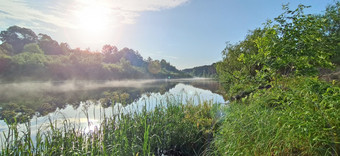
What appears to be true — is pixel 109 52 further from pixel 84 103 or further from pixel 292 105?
pixel 292 105

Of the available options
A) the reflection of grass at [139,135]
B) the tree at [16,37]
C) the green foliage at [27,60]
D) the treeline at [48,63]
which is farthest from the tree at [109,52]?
the reflection of grass at [139,135]

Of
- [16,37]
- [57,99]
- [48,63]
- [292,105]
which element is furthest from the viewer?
[16,37]

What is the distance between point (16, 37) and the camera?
194ft

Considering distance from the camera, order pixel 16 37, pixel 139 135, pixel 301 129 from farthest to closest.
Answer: pixel 16 37, pixel 139 135, pixel 301 129

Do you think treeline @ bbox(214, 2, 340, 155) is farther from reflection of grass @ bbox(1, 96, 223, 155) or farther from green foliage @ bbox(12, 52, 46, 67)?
green foliage @ bbox(12, 52, 46, 67)

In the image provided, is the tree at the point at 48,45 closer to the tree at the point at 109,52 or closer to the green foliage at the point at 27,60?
the tree at the point at 109,52

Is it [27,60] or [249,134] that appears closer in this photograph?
[249,134]

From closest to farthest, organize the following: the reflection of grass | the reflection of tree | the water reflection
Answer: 1. the reflection of grass
2. the water reflection
3. the reflection of tree

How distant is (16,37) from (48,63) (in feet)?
108

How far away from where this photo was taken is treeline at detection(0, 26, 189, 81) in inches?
1357

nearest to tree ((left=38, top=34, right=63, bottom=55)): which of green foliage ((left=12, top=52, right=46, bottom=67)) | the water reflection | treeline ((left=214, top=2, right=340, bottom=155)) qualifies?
green foliage ((left=12, top=52, right=46, bottom=67))

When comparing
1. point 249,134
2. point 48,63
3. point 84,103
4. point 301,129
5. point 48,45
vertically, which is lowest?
point 84,103

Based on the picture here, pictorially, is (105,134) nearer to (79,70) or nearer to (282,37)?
(282,37)

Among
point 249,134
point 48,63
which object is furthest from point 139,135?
point 48,63
